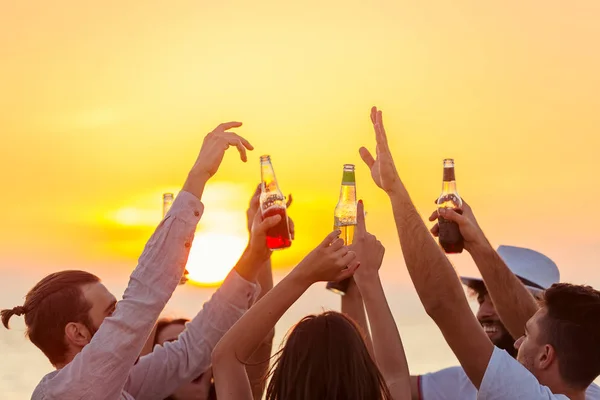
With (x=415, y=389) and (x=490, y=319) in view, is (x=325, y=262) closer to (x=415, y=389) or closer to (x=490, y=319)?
(x=490, y=319)

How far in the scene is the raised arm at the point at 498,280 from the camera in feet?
15.1

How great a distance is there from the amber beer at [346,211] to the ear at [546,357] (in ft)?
4.13

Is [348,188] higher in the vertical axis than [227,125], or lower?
lower

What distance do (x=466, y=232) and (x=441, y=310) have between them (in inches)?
37.5

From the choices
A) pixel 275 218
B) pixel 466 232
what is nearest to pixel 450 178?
pixel 466 232

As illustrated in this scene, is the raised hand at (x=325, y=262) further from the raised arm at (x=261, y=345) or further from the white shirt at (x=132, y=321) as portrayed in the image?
the raised arm at (x=261, y=345)

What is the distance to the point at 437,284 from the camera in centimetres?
384

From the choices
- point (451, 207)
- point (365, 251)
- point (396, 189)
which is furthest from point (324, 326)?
point (451, 207)

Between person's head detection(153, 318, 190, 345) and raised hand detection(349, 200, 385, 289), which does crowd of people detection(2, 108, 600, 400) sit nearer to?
raised hand detection(349, 200, 385, 289)

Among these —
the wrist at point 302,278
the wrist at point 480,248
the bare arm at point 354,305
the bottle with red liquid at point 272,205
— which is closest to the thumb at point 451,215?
the wrist at point 480,248

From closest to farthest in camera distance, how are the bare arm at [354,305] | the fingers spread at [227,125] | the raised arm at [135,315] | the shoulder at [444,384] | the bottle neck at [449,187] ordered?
the raised arm at [135,315] < the fingers spread at [227,125] < the bare arm at [354,305] < the bottle neck at [449,187] < the shoulder at [444,384]

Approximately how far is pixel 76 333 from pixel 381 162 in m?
1.70

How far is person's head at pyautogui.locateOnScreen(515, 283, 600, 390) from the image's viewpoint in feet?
12.4

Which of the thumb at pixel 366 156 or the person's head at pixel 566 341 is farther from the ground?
the thumb at pixel 366 156
